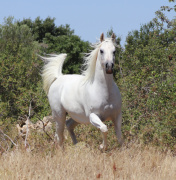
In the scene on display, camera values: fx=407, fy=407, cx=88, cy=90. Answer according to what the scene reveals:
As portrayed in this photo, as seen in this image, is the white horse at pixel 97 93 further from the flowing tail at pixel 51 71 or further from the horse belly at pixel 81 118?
the flowing tail at pixel 51 71

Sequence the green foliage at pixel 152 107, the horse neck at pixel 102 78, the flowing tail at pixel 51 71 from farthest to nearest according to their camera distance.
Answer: the flowing tail at pixel 51 71, the green foliage at pixel 152 107, the horse neck at pixel 102 78

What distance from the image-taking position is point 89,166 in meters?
5.79

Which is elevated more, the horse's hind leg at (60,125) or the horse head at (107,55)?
the horse head at (107,55)

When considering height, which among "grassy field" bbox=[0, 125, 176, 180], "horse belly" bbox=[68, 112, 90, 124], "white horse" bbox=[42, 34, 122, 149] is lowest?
"grassy field" bbox=[0, 125, 176, 180]

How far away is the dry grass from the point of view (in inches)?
207

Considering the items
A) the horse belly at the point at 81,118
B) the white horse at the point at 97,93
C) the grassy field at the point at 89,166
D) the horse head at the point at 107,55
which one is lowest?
the grassy field at the point at 89,166

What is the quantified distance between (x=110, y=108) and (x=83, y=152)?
85cm

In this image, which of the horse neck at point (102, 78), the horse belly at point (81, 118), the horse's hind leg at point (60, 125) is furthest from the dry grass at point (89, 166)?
the horse's hind leg at point (60, 125)

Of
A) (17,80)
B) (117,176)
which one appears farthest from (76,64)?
(117,176)

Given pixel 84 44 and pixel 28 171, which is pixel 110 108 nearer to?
pixel 28 171

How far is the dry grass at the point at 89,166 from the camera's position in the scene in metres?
5.26

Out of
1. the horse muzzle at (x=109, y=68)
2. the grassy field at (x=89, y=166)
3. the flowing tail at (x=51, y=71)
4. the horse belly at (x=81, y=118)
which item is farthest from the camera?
the flowing tail at (x=51, y=71)

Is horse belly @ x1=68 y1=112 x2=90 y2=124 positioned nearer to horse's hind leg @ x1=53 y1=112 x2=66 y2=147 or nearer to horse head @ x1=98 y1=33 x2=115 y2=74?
horse's hind leg @ x1=53 y1=112 x2=66 y2=147

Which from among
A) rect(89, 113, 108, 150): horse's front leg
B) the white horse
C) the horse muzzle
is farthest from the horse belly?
the horse muzzle
